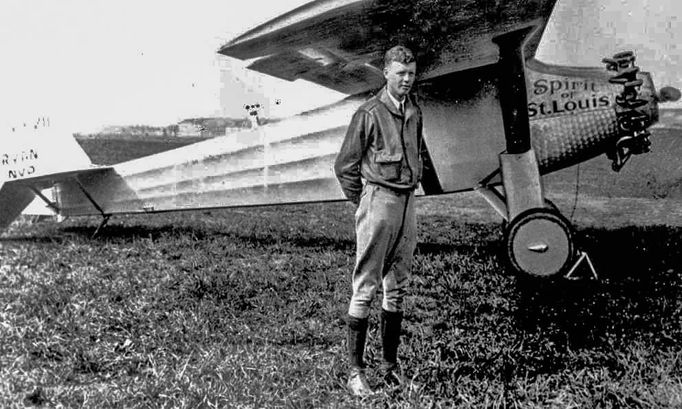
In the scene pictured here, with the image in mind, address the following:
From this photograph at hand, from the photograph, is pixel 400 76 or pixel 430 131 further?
pixel 430 131

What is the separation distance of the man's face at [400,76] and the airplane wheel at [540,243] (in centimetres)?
179

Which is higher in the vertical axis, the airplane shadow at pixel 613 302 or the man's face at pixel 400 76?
the man's face at pixel 400 76

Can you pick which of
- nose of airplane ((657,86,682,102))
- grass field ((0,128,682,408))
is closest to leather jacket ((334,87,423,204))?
grass field ((0,128,682,408))

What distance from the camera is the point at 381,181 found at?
2.91 m

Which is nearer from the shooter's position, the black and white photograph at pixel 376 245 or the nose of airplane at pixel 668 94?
the black and white photograph at pixel 376 245

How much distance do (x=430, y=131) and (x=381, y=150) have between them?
8.08ft

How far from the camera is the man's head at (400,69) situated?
284 cm

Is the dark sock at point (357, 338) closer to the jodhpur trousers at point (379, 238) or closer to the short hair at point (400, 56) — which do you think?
the jodhpur trousers at point (379, 238)

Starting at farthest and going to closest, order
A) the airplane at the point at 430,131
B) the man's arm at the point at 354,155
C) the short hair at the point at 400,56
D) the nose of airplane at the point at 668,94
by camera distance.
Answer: the nose of airplane at the point at 668,94
the airplane at the point at 430,131
the man's arm at the point at 354,155
the short hair at the point at 400,56

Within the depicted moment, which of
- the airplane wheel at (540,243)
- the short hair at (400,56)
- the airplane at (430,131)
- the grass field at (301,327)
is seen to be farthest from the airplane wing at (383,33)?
the grass field at (301,327)

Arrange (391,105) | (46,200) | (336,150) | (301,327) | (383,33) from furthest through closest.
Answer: (46,200) → (336,150) → (301,327) → (383,33) → (391,105)

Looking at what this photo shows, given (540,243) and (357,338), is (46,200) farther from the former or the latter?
(540,243)

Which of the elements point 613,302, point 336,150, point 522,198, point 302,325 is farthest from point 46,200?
point 613,302

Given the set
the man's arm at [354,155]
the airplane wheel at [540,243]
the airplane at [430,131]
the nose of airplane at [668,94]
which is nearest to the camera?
the man's arm at [354,155]
